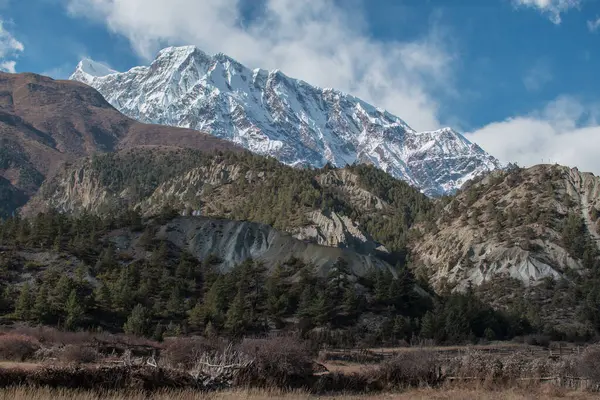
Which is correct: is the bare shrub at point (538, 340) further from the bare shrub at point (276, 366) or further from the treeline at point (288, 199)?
the treeline at point (288, 199)

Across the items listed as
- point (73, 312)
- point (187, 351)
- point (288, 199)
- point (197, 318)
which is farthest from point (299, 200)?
point (187, 351)

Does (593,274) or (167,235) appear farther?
(593,274)

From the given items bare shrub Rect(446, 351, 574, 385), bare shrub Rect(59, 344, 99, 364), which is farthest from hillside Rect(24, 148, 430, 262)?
bare shrub Rect(446, 351, 574, 385)

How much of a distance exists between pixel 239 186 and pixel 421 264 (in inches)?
2240

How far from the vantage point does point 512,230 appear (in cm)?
10606

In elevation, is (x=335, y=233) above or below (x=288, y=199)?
below

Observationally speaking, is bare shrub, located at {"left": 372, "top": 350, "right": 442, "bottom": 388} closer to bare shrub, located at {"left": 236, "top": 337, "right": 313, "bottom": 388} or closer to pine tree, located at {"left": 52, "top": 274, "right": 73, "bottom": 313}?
bare shrub, located at {"left": 236, "top": 337, "right": 313, "bottom": 388}

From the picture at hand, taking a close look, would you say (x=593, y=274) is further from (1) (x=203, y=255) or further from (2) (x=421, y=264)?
(1) (x=203, y=255)

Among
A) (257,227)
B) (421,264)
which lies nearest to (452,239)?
(421,264)

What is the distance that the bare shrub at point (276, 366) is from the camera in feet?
68.7

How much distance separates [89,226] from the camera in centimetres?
8344

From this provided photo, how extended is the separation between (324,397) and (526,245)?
88603mm

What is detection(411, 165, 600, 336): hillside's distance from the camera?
8600 cm

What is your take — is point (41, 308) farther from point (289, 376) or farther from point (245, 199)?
point (245, 199)
